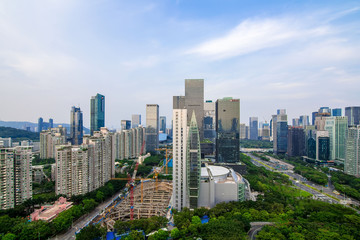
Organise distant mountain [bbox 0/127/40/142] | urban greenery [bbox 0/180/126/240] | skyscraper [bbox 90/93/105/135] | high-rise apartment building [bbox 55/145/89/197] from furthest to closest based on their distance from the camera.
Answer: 1. skyscraper [bbox 90/93/105/135]
2. distant mountain [bbox 0/127/40/142]
3. high-rise apartment building [bbox 55/145/89/197]
4. urban greenery [bbox 0/180/126/240]

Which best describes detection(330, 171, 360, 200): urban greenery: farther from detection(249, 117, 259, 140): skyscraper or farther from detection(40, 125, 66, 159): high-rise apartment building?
detection(249, 117, 259, 140): skyscraper

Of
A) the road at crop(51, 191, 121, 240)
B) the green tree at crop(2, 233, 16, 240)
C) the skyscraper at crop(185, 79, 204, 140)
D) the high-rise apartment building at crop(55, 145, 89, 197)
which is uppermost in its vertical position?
the skyscraper at crop(185, 79, 204, 140)

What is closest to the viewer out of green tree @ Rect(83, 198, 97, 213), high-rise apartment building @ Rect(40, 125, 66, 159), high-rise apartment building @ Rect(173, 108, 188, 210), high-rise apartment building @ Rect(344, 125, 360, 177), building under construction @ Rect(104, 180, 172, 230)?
building under construction @ Rect(104, 180, 172, 230)

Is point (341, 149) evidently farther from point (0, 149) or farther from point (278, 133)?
point (0, 149)

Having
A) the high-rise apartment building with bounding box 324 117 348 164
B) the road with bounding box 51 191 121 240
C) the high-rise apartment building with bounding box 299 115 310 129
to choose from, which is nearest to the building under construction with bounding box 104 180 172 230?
the road with bounding box 51 191 121 240

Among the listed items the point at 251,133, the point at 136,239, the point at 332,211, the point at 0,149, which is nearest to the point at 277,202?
the point at 332,211

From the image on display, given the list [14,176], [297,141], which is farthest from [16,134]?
[297,141]

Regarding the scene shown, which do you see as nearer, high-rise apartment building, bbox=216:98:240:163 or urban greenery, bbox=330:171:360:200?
urban greenery, bbox=330:171:360:200
